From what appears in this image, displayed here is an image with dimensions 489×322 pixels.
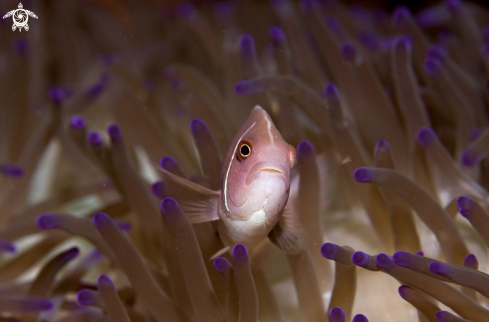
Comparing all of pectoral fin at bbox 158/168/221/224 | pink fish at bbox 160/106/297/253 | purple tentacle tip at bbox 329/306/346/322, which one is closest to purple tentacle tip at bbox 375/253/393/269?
purple tentacle tip at bbox 329/306/346/322

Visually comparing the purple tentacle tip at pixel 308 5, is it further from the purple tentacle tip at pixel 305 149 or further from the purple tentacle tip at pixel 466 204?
the purple tentacle tip at pixel 466 204

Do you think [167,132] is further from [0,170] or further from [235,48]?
[0,170]

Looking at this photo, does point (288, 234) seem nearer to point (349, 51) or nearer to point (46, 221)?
point (46, 221)

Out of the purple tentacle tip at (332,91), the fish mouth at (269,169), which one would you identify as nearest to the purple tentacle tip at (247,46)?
the purple tentacle tip at (332,91)

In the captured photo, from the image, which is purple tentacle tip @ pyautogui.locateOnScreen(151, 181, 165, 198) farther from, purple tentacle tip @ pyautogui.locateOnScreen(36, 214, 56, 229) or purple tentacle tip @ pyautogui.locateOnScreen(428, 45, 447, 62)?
purple tentacle tip @ pyautogui.locateOnScreen(428, 45, 447, 62)

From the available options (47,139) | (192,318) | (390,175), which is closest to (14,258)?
(47,139)
